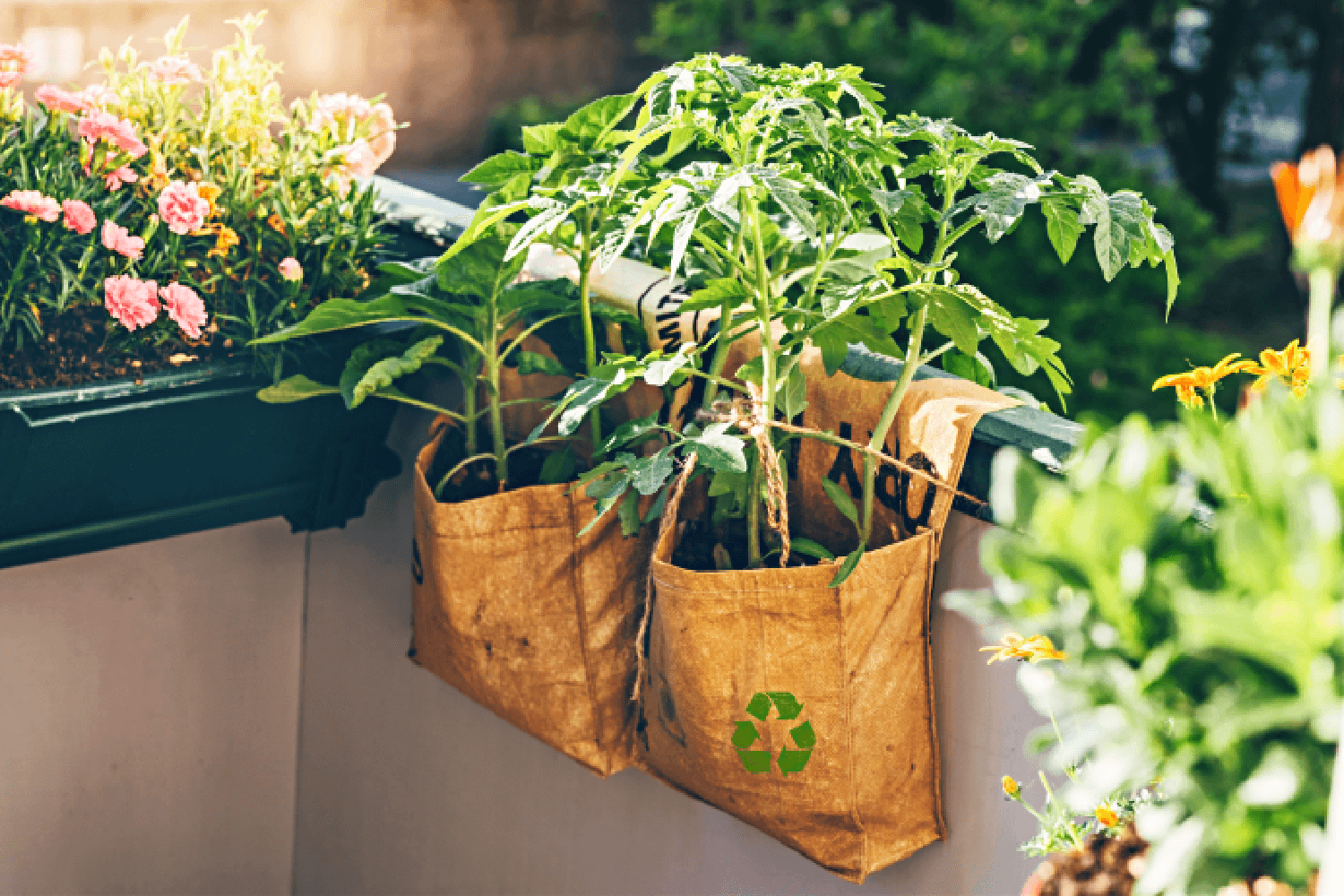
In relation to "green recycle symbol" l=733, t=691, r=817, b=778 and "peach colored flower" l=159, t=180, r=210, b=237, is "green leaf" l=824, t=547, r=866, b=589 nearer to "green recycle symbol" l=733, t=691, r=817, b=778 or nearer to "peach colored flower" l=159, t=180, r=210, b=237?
"green recycle symbol" l=733, t=691, r=817, b=778

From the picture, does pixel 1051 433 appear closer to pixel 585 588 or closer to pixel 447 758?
pixel 585 588

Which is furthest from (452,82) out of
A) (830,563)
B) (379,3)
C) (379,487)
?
(830,563)

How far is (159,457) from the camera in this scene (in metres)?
1.32

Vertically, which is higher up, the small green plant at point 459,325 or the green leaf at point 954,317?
the green leaf at point 954,317

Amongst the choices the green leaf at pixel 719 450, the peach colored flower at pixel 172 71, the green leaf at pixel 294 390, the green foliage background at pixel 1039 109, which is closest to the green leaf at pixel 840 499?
the green leaf at pixel 719 450

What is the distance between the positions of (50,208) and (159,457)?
0.28 meters

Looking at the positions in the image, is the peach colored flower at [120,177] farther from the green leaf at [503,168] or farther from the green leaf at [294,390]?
the green leaf at [503,168]

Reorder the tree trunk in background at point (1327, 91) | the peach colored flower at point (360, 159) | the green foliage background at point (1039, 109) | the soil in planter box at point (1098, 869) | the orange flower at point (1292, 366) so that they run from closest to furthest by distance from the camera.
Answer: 1. the soil in planter box at point (1098, 869)
2. the orange flower at point (1292, 366)
3. the peach colored flower at point (360, 159)
4. the green foliage background at point (1039, 109)
5. the tree trunk in background at point (1327, 91)

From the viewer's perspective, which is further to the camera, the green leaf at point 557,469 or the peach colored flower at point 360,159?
the peach colored flower at point 360,159

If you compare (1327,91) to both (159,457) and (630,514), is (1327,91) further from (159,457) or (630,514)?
(159,457)

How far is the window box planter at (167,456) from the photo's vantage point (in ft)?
3.99

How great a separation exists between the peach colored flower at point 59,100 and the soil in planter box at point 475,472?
0.56m

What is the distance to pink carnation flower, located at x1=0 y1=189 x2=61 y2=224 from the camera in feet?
3.97

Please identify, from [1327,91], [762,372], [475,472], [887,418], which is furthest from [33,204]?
[1327,91]
